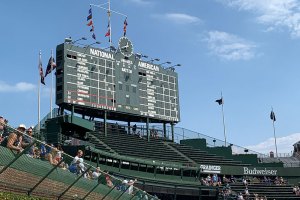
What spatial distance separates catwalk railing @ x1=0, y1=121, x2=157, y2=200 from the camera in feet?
29.8

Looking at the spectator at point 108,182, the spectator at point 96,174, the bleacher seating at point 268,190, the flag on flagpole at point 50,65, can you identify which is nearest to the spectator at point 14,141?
the spectator at point 96,174

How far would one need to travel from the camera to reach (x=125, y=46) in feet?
127

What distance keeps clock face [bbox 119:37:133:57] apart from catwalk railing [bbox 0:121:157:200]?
25.8 m

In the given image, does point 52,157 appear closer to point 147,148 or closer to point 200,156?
point 147,148

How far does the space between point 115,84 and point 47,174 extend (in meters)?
26.9

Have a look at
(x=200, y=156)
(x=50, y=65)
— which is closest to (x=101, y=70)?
(x=50, y=65)

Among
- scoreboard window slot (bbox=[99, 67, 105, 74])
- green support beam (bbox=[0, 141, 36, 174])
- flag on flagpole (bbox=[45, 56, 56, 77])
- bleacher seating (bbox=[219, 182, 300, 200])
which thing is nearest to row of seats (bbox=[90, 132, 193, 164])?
bleacher seating (bbox=[219, 182, 300, 200])

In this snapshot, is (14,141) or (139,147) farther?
(139,147)

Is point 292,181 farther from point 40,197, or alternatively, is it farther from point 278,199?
point 40,197

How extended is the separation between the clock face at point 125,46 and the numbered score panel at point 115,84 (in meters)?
0.26

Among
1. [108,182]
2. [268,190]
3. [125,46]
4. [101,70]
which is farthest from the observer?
[268,190]

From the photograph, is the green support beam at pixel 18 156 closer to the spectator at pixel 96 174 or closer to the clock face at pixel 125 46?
the spectator at pixel 96 174

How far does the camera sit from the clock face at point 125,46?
38.3m

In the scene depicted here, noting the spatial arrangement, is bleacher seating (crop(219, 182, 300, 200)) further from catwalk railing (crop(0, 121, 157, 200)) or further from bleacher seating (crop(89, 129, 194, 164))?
catwalk railing (crop(0, 121, 157, 200))
